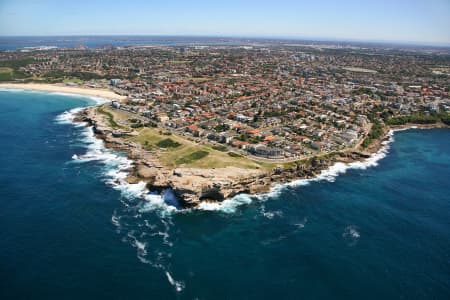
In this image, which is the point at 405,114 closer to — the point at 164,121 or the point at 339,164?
the point at 339,164

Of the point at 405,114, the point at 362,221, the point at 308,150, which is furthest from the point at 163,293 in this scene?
the point at 405,114

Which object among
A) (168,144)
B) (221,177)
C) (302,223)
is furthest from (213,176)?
(168,144)

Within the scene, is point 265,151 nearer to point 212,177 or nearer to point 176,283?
point 212,177

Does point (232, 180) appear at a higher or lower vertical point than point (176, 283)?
higher

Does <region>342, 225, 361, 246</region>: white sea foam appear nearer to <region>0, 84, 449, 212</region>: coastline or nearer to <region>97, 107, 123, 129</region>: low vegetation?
<region>0, 84, 449, 212</region>: coastline

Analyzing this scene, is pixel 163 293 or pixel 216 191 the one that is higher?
pixel 216 191

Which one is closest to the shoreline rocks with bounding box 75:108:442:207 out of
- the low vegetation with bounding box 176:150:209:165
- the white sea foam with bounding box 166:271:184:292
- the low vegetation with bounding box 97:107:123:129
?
the low vegetation with bounding box 176:150:209:165
